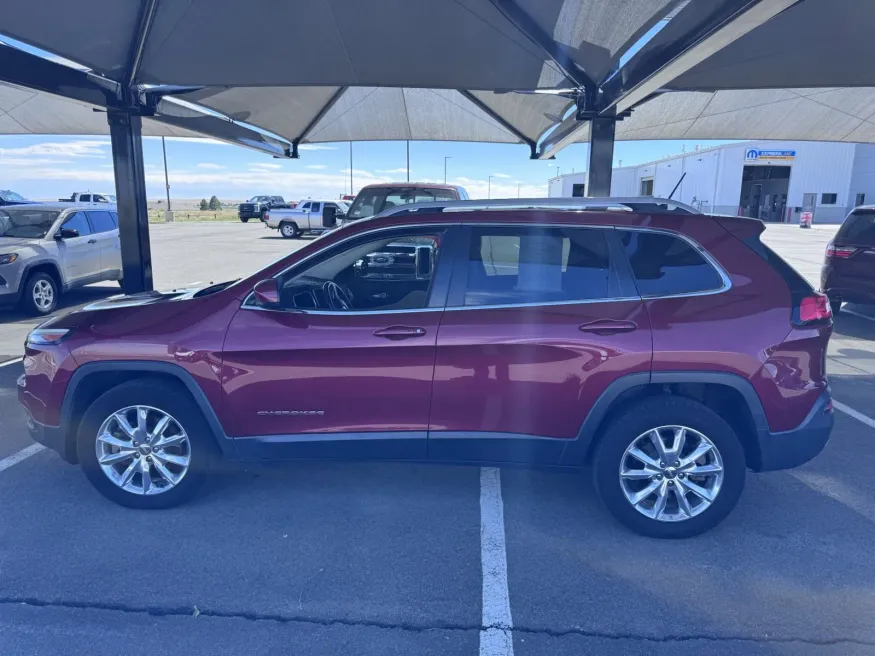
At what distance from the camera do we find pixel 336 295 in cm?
410

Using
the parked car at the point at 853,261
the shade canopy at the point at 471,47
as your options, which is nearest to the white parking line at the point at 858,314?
the parked car at the point at 853,261

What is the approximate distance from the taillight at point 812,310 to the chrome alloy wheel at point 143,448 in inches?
140

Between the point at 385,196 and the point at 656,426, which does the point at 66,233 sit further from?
the point at 656,426

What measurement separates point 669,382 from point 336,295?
2163mm

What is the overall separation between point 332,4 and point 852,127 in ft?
35.1

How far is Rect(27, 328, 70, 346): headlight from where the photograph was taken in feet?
11.8

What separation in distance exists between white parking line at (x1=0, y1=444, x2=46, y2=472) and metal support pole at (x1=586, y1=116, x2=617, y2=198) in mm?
7273

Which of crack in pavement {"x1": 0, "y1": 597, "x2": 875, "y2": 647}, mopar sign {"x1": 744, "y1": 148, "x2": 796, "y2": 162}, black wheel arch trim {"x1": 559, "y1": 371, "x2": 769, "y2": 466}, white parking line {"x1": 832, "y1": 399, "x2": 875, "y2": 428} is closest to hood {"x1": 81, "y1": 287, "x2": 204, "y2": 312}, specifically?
crack in pavement {"x1": 0, "y1": 597, "x2": 875, "y2": 647}

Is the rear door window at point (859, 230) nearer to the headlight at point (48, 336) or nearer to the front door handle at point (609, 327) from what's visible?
the front door handle at point (609, 327)

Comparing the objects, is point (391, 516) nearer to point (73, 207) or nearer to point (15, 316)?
point (15, 316)

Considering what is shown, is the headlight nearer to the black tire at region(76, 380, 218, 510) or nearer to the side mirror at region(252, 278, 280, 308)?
the black tire at region(76, 380, 218, 510)

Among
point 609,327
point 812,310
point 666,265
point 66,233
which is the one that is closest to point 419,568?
point 609,327

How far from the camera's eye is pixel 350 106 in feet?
39.4

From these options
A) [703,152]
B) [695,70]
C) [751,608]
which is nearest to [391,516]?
[751,608]
